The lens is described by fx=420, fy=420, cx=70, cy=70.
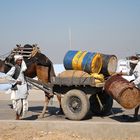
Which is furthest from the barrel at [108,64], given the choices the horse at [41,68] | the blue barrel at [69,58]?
the horse at [41,68]

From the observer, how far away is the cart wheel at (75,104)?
10.7 metres

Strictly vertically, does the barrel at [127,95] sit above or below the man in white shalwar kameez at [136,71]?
below

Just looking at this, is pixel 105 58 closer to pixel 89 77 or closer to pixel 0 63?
pixel 89 77

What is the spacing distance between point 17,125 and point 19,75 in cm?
144

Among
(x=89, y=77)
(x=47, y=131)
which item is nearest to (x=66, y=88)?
(x=89, y=77)

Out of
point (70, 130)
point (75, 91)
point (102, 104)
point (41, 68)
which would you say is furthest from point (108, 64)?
point (70, 130)

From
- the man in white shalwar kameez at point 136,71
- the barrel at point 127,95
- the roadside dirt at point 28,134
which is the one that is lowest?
the roadside dirt at point 28,134

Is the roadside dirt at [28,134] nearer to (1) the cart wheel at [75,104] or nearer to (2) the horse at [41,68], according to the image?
(1) the cart wheel at [75,104]

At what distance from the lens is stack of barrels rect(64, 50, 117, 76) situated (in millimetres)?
10922

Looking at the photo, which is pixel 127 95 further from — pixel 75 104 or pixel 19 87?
pixel 19 87

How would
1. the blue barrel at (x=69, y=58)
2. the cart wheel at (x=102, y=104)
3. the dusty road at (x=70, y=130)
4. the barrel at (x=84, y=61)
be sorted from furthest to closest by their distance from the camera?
1. the cart wheel at (x=102, y=104)
2. the blue barrel at (x=69, y=58)
3. the barrel at (x=84, y=61)
4. the dusty road at (x=70, y=130)

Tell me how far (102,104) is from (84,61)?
1739 millimetres

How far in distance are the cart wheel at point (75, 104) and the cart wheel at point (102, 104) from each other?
A: 1156mm

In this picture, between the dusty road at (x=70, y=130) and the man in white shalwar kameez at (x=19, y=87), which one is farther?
the man in white shalwar kameez at (x=19, y=87)
